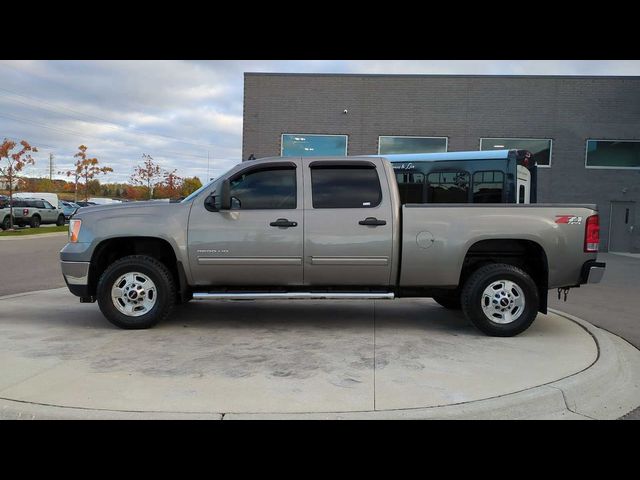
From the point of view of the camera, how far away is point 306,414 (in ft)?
11.7

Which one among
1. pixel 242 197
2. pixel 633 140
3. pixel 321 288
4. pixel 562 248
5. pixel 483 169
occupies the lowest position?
pixel 321 288

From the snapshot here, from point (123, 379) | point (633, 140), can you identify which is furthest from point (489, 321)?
point (633, 140)

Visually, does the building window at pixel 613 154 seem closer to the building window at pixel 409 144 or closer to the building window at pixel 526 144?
the building window at pixel 526 144

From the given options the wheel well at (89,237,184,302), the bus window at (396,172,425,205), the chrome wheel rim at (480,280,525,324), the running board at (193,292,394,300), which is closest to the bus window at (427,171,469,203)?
the bus window at (396,172,425,205)

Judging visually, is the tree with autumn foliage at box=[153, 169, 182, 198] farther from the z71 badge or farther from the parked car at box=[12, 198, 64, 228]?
the z71 badge

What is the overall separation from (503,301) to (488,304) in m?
0.17

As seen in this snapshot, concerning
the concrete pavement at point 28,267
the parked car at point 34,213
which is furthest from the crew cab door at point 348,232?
the parked car at point 34,213

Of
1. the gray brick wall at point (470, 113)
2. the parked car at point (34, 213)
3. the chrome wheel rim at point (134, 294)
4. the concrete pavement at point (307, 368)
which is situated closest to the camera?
the concrete pavement at point (307, 368)

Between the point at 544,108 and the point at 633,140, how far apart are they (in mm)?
3964

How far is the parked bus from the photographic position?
38.9ft

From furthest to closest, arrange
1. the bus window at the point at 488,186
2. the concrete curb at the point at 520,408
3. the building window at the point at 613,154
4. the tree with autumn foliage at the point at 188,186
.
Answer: the tree with autumn foliage at the point at 188,186, the building window at the point at 613,154, the bus window at the point at 488,186, the concrete curb at the point at 520,408

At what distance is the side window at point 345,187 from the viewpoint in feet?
18.9

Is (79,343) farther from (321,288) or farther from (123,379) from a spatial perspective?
(321,288)

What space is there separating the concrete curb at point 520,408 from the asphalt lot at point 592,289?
0.31 m
